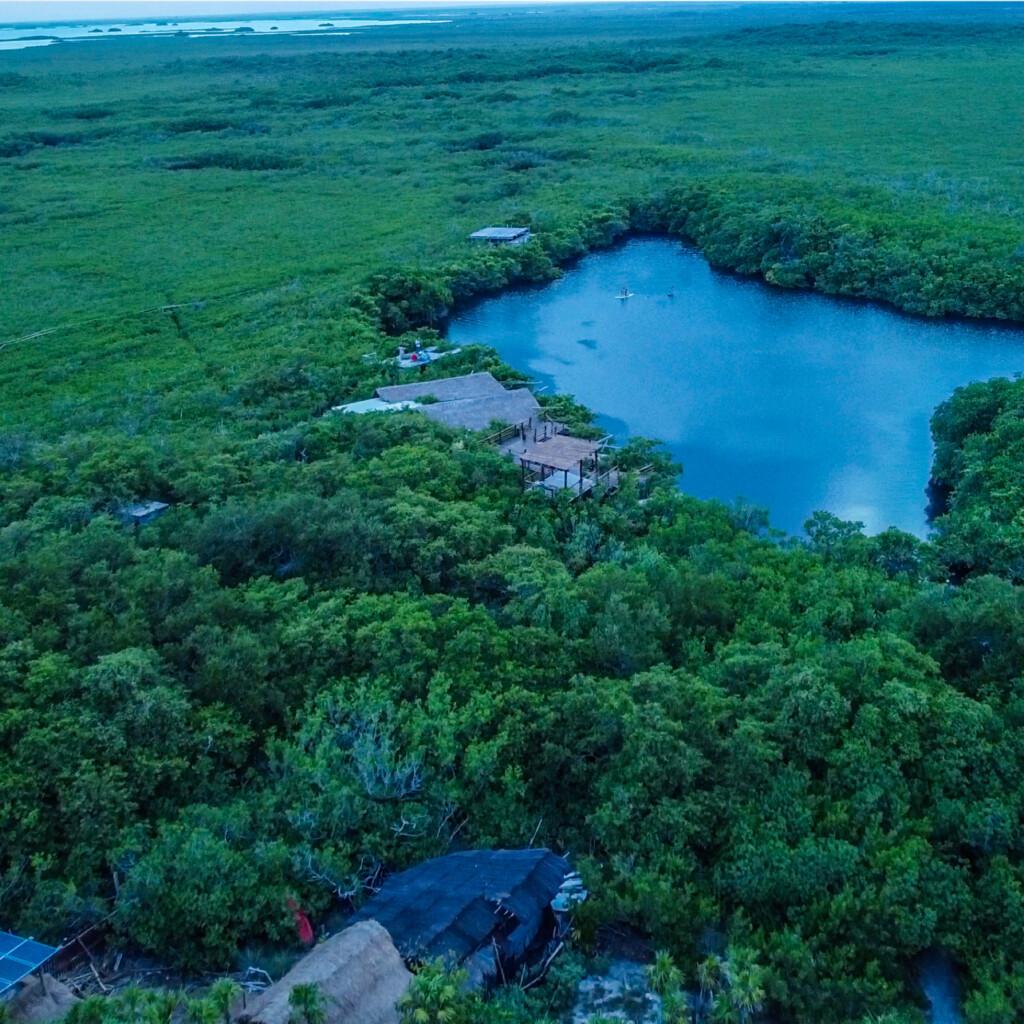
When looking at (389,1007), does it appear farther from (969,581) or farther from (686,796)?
(969,581)

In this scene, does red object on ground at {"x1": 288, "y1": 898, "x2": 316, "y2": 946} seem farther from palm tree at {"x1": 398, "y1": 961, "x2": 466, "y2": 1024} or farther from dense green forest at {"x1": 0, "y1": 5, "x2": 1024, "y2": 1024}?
palm tree at {"x1": 398, "y1": 961, "x2": 466, "y2": 1024}

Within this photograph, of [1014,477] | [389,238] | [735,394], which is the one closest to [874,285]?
[735,394]

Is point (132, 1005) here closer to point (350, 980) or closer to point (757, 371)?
point (350, 980)

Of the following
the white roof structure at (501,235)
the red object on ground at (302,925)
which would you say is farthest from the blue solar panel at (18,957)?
the white roof structure at (501,235)

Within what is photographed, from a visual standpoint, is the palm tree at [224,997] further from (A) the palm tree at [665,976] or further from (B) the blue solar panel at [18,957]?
(A) the palm tree at [665,976]

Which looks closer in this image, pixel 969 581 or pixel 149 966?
pixel 149 966

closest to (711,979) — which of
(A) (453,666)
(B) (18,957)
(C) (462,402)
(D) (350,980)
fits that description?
(D) (350,980)

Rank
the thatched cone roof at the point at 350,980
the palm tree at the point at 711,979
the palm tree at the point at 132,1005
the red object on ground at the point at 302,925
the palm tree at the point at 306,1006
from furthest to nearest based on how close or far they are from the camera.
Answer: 1. the red object on ground at the point at 302,925
2. the palm tree at the point at 711,979
3. the thatched cone roof at the point at 350,980
4. the palm tree at the point at 132,1005
5. the palm tree at the point at 306,1006
